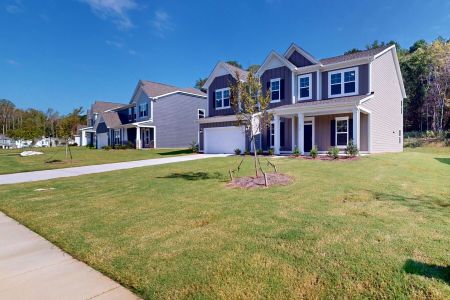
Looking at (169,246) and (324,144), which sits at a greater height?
(324,144)

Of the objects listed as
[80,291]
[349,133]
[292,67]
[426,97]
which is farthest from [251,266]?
[426,97]

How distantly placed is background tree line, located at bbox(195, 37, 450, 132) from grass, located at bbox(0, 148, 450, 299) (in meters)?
32.5

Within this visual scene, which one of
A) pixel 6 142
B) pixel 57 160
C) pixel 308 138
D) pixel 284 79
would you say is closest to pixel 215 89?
pixel 284 79

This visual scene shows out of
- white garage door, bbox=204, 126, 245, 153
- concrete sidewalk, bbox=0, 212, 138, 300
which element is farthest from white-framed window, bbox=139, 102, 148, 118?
concrete sidewalk, bbox=0, 212, 138, 300

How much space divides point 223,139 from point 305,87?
7.93 meters

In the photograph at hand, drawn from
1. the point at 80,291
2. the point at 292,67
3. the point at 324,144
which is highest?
the point at 292,67

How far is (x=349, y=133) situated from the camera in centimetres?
1850

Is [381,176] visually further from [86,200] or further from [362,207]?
[86,200]

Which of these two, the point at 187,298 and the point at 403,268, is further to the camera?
the point at 403,268

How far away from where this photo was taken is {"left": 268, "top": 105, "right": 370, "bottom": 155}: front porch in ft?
58.3

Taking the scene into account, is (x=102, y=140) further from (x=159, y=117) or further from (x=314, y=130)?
(x=314, y=130)

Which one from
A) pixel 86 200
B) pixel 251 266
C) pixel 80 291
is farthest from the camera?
pixel 86 200

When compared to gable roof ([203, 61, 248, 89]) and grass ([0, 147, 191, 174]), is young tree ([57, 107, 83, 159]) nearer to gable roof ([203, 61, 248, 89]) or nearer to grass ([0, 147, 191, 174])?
grass ([0, 147, 191, 174])

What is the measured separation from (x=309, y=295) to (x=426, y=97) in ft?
147
